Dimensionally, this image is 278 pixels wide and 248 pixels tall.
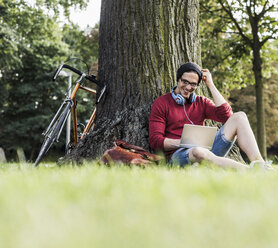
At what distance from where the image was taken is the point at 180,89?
5.11 m

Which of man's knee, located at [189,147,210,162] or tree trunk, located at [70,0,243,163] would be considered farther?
tree trunk, located at [70,0,243,163]

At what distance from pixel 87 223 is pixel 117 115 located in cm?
402

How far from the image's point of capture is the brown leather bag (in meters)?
4.18

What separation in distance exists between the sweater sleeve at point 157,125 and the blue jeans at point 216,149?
0.84 ft

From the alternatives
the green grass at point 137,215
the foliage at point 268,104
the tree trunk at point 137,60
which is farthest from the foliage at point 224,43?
the green grass at point 137,215

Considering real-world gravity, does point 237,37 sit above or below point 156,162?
above

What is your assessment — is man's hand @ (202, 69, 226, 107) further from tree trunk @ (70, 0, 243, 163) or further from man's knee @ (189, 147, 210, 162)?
man's knee @ (189, 147, 210, 162)

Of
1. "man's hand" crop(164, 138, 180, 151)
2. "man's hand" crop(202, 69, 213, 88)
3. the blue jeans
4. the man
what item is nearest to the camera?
the blue jeans

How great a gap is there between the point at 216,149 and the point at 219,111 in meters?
0.56

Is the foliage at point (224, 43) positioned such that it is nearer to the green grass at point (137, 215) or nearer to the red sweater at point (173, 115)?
the red sweater at point (173, 115)

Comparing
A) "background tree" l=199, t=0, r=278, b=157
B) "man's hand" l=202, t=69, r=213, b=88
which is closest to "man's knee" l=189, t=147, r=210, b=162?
"man's hand" l=202, t=69, r=213, b=88

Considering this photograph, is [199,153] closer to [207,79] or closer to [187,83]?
[187,83]

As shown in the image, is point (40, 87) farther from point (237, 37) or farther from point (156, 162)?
point (156, 162)

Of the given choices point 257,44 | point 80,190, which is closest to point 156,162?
point 80,190
